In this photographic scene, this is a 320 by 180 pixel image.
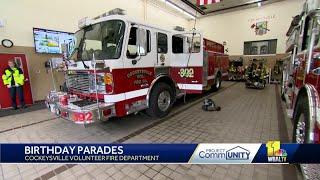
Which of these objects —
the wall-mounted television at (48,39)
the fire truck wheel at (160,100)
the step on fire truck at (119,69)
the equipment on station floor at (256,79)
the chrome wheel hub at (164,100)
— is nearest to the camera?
the step on fire truck at (119,69)

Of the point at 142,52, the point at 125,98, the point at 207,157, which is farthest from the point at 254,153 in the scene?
the point at 142,52

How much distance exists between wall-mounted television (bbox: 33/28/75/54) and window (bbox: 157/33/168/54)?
3.79m

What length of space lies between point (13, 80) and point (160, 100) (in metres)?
4.97

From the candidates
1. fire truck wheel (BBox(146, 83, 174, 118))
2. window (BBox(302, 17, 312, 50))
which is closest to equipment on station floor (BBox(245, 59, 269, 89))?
fire truck wheel (BBox(146, 83, 174, 118))

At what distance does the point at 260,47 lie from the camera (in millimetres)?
13391

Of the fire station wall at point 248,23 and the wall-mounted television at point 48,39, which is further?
the fire station wall at point 248,23

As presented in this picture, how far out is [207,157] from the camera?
4.08ft

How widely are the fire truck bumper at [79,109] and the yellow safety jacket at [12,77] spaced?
10.5ft

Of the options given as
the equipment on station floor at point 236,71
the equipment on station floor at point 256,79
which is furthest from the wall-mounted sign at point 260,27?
the equipment on station floor at point 256,79

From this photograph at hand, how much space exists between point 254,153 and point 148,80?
10.6ft

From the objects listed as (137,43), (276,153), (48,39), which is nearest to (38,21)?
(48,39)

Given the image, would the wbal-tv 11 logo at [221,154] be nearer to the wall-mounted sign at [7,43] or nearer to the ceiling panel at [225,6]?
the wall-mounted sign at [7,43]

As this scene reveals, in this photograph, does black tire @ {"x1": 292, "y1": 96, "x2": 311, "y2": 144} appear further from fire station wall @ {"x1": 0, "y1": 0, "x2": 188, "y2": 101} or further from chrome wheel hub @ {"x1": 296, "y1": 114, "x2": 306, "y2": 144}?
fire station wall @ {"x1": 0, "y1": 0, "x2": 188, "y2": 101}

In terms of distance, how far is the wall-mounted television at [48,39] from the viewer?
6508 millimetres
